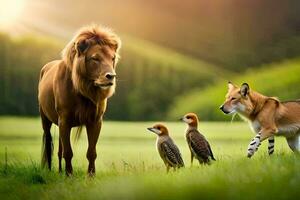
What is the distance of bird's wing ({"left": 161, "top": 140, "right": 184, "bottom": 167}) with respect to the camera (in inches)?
113

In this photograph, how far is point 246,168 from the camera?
8.52 ft

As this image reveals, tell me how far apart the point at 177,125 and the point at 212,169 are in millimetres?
441

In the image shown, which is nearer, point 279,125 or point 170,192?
point 170,192

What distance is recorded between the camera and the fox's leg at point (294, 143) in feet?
9.32

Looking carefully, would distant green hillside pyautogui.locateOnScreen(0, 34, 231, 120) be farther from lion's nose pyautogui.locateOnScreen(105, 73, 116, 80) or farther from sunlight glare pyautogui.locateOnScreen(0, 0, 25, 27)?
lion's nose pyautogui.locateOnScreen(105, 73, 116, 80)

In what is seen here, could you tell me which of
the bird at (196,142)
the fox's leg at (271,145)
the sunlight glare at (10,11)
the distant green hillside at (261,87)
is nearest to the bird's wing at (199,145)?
the bird at (196,142)

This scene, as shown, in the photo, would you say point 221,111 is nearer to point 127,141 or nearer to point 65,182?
point 127,141

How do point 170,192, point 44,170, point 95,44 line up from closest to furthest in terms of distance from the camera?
point 170,192 < point 95,44 < point 44,170

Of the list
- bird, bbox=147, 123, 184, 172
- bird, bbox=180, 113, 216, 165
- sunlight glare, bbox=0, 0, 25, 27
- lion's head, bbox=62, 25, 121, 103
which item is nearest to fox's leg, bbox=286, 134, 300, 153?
bird, bbox=180, 113, 216, 165

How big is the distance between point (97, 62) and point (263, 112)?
0.64 meters

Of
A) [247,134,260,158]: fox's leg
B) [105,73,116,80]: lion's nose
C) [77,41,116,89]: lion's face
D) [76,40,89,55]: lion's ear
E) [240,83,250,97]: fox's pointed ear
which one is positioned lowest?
[247,134,260,158]: fox's leg

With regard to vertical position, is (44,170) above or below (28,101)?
below

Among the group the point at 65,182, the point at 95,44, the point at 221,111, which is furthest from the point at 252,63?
the point at 65,182

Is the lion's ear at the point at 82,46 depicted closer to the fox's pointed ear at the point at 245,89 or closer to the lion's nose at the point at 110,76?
the lion's nose at the point at 110,76
